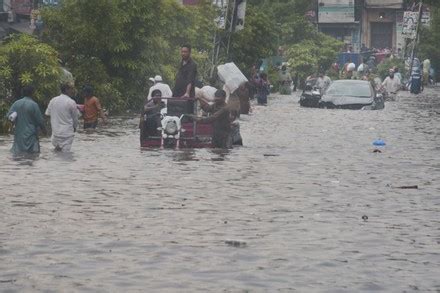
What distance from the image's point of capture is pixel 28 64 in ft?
96.5

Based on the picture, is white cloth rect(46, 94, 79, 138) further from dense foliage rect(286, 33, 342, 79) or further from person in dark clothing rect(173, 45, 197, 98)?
dense foliage rect(286, 33, 342, 79)

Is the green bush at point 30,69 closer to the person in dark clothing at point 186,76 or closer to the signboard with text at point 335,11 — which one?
the person in dark clothing at point 186,76

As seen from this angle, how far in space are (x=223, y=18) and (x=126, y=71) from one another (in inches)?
391

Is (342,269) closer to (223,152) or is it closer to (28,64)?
(223,152)

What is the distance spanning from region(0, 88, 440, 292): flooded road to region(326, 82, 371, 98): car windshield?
1857 centimetres

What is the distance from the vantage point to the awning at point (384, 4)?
102 m

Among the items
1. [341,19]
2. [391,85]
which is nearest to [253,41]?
[391,85]

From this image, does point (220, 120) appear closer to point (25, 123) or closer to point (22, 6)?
point (25, 123)

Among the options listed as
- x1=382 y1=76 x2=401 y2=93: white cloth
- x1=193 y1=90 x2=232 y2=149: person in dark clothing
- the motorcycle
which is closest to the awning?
x1=382 y1=76 x2=401 y2=93: white cloth

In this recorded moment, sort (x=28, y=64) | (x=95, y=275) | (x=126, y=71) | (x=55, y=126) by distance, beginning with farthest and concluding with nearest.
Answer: (x=126, y=71)
(x=28, y=64)
(x=55, y=126)
(x=95, y=275)

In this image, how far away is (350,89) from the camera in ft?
147

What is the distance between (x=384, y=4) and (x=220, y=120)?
7990 cm

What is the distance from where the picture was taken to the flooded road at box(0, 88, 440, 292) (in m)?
10.5

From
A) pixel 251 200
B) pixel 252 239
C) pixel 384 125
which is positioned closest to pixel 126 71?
pixel 384 125
